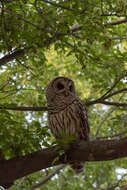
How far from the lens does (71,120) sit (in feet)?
15.6

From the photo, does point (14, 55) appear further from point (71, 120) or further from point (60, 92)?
point (71, 120)

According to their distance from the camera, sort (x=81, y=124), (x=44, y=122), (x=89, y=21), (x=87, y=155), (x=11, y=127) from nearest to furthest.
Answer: (x=87, y=155), (x=11, y=127), (x=89, y=21), (x=81, y=124), (x=44, y=122)

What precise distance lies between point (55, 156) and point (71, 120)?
4.62 ft

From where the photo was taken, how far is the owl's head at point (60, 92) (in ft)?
16.7

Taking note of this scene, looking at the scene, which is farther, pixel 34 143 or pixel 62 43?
pixel 62 43

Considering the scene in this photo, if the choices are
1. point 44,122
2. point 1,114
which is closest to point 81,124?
point 1,114

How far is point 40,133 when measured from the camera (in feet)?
12.6

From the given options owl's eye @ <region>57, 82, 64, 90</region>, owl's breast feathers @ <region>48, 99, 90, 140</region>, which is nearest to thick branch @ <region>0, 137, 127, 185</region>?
owl's breast feathers @ <region>48, 99, 90, 140</region>

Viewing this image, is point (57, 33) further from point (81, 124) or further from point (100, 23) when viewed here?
point (81, 124)

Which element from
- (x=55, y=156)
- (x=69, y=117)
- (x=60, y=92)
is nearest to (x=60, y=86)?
(x=60, y=92)

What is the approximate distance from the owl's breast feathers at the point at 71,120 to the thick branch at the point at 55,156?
1.30 metres

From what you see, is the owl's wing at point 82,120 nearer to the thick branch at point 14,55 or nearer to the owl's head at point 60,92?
the owl's head at point 60,92

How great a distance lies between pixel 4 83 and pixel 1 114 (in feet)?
2.31

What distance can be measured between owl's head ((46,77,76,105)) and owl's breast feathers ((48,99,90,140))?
21cm
